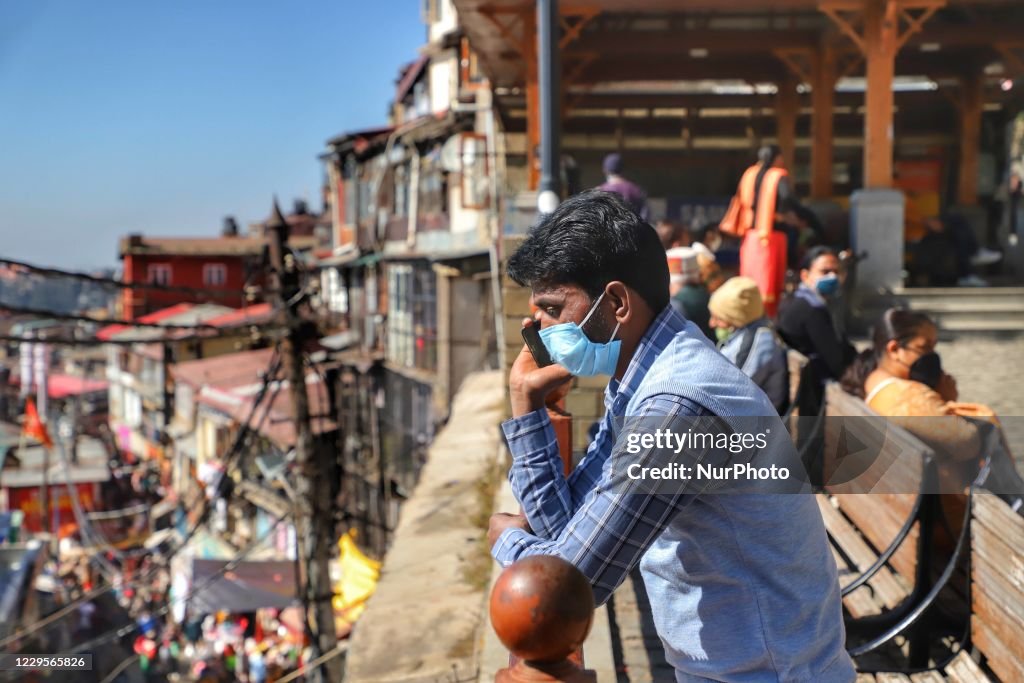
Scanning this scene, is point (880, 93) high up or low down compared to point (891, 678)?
up

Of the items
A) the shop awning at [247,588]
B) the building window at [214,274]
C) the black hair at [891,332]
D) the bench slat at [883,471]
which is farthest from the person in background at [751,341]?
the building window at [214,274]

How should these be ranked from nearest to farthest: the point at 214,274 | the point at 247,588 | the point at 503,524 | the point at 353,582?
the point at 503,524, the point at 353,582, the point at 247,588, the point at 214,274

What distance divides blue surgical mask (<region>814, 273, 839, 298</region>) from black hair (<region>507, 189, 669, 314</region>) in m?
4.66

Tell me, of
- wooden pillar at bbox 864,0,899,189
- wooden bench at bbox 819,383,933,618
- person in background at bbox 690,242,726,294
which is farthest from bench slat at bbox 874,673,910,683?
wooden pillar at bbox 864,0,899,189

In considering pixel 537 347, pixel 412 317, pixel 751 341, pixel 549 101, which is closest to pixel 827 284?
pixel 751 341

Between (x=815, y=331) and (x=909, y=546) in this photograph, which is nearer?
(x=909, y=546)

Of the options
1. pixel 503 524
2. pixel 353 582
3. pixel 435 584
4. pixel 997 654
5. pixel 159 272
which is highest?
pixel 159 272

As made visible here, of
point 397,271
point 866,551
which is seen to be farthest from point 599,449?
point 397,271

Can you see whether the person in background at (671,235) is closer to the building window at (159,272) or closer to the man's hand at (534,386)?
the man's hand at (534,386)

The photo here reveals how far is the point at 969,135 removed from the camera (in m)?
14.3

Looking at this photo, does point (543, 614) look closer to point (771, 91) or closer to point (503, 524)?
point (503, 524)

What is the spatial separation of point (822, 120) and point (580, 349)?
41.3 feet

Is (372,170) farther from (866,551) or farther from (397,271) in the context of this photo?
(866,551)

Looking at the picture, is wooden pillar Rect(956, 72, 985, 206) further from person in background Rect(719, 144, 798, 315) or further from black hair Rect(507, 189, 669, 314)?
black hair Rect(507, 189, 669, 314)
